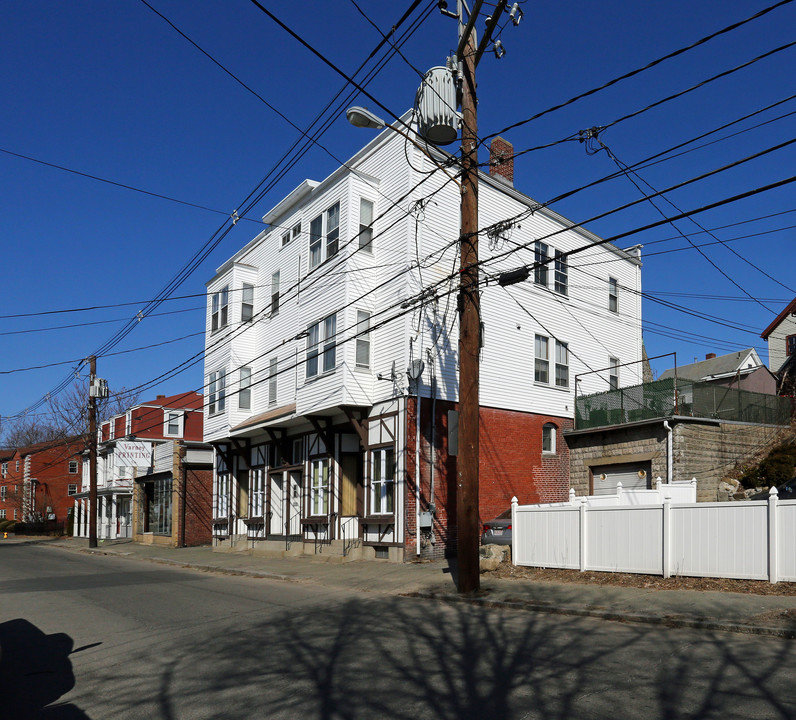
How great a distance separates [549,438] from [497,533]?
8339 mm

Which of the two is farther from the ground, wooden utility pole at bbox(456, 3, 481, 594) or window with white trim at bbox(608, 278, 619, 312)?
window with white trim at bbox(608, 278, 619, 312)

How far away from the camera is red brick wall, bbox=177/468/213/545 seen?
38562 mm

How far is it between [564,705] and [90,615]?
9.34 metres

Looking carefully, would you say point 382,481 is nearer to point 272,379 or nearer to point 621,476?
point 621,476

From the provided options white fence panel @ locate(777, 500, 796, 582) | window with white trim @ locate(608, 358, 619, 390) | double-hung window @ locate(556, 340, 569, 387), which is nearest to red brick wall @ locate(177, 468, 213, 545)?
double-hung window @ locate(556, 340, 569, 387)

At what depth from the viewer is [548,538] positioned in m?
16.3

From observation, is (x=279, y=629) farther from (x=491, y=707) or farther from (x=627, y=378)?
(x=627, y=378)

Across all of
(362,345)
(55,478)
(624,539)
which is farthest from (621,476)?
(55,478)

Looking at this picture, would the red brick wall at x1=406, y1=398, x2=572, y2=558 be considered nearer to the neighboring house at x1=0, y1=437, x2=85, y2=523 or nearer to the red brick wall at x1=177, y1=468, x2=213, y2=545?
the red brick wall at x1=177, y1=468, x2=213, y2=545

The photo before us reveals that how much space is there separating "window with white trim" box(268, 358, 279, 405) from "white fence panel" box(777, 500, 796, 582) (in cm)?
2017

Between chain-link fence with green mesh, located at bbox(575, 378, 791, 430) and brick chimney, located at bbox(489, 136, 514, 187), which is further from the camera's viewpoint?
brick chimney, located at bbox(489, 136, 514, 187)

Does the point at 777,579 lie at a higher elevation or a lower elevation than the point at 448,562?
higher

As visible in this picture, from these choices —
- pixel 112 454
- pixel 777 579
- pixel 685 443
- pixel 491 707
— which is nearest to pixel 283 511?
pixel 685 443

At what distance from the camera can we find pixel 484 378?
2466cm
